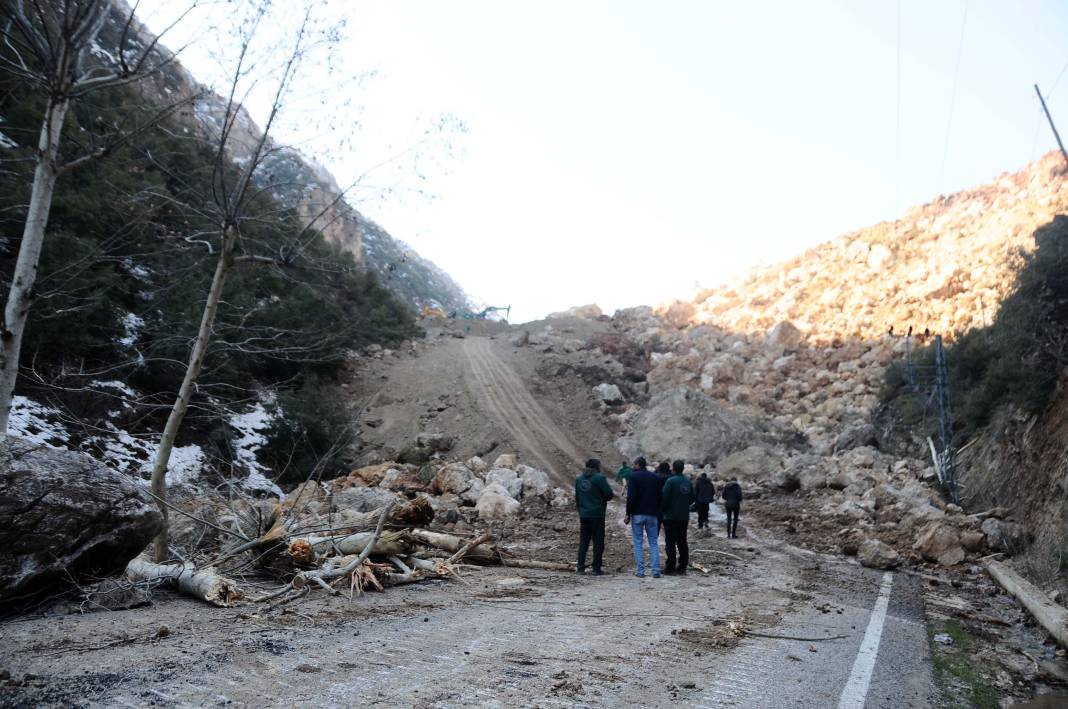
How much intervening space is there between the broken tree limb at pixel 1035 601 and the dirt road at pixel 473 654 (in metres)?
1.09

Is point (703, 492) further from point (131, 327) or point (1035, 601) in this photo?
point (131, 327)

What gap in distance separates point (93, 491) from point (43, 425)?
1114 cm

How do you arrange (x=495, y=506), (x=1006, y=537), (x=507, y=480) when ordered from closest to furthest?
(x=1006, y=537) < (x=495, y=506) < (x=507, y=480)

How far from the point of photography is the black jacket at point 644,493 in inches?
345

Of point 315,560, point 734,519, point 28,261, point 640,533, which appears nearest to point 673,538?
point 640,533

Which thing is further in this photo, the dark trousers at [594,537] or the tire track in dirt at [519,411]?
the tire track in dirt at [519,411]

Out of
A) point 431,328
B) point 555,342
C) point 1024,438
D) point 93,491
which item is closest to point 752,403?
point 555,342

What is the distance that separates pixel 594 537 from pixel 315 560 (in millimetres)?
3824

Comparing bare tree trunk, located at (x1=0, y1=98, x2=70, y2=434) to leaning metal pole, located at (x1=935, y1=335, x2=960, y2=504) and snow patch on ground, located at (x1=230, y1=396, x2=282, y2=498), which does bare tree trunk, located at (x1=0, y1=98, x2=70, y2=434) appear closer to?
snow patch on ground, located at (x1=230, y1=396, x2=282, y2=498)

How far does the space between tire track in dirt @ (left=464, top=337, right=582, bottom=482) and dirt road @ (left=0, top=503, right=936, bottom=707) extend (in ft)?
47.0

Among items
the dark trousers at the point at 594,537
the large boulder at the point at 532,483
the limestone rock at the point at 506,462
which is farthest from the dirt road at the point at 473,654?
the limestone rock at the point at 506,462

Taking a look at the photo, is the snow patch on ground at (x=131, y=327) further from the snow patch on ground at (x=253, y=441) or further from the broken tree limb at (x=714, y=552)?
the broken tree limb at (x=714, y=552)

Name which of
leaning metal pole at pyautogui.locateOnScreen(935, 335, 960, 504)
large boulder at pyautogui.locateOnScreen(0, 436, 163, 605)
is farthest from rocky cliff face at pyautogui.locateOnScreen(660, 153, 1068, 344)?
large boulder at pyautogui.locateOnScreen(0, 436, 163, 605)

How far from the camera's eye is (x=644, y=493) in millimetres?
8789
